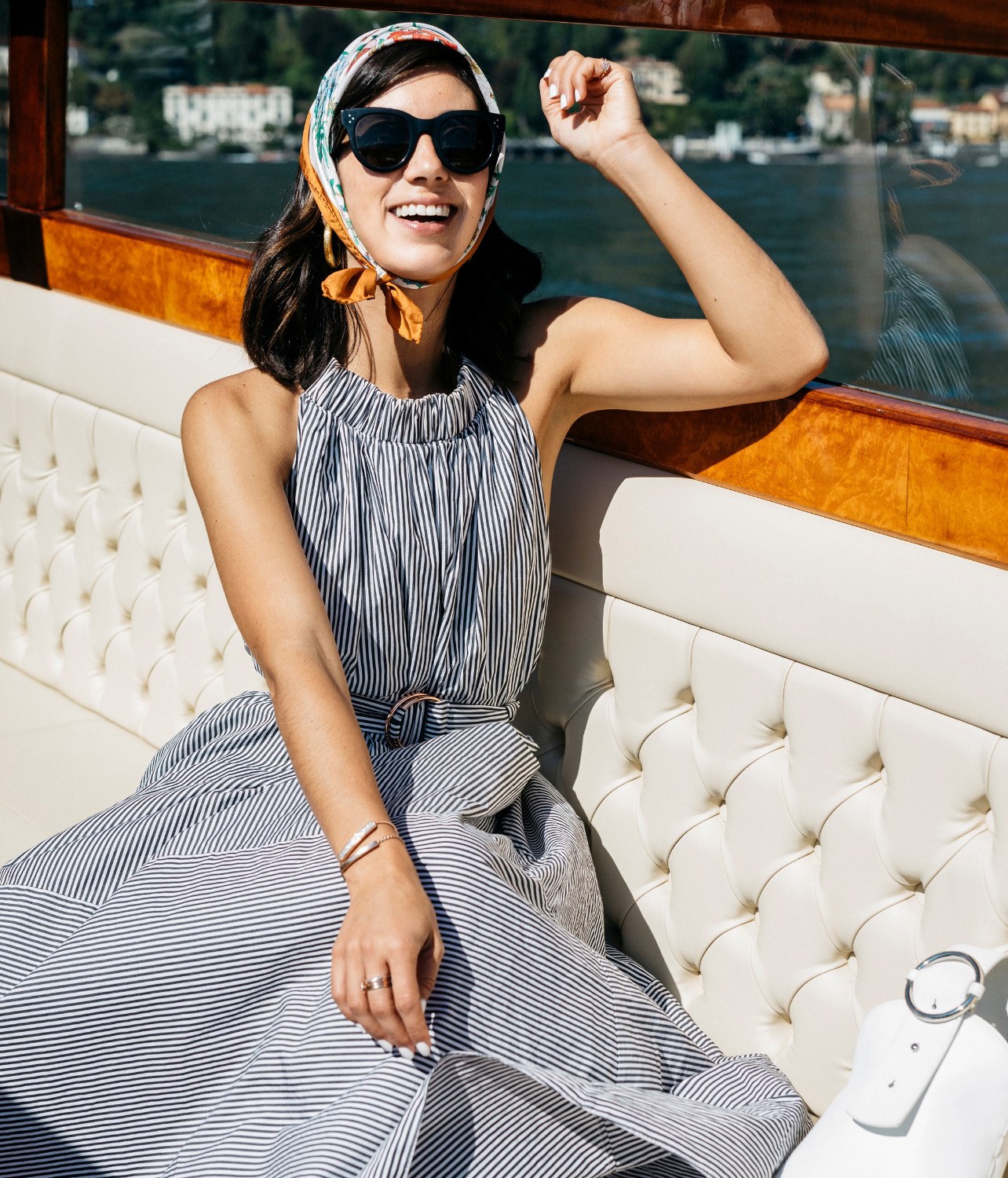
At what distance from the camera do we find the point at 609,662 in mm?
1812

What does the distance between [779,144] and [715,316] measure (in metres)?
3.31

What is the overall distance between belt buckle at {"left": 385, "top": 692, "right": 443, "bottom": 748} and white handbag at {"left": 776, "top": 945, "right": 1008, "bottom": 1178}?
0.75 meters

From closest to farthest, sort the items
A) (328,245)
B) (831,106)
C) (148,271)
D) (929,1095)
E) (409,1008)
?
(929,1095), (409,1008), (328,245), (148,271), (831,106)

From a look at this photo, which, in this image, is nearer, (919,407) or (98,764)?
(919,407)

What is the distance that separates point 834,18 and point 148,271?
138cm

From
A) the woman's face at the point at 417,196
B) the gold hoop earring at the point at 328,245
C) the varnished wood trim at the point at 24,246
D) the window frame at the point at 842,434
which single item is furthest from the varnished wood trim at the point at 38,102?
the woman's face at the point at 417,196

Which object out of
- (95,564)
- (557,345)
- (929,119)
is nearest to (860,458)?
(557,345)

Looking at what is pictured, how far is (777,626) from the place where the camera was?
61.7 inches

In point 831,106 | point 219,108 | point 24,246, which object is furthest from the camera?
point 219,108

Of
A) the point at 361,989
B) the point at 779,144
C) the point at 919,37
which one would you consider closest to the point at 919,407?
the point at 919,37

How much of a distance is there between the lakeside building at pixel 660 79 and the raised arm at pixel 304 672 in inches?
72.0

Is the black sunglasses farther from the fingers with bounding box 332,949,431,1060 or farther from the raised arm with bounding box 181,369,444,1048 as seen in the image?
the fingers with bounding box 332,949,431,1060

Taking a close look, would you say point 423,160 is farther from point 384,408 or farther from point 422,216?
point 384,408

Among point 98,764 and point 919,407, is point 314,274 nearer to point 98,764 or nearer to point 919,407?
point 919,407
